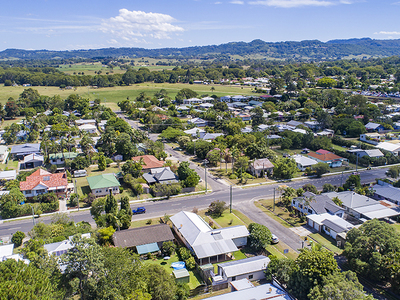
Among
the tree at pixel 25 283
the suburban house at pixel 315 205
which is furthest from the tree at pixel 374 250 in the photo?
the tree at pixel 25 283

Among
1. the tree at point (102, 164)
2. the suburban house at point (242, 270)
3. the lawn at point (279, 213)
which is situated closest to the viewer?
the suburban house at point (242, 270)

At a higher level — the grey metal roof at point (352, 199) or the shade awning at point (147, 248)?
the shade awning at point (147, 248)

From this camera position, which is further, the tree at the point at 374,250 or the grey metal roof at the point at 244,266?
the grey metal roof at the point at 244,266

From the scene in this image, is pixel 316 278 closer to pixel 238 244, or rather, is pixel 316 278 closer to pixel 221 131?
pixel 238 244

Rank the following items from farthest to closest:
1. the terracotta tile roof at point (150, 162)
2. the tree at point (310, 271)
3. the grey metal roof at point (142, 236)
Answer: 1. the terracotta tile roof at point (150, 162)
2. the grey metal roof at point (142, 236)
3. the tree at point (310, 271)

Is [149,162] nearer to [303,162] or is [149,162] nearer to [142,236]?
[142,236]

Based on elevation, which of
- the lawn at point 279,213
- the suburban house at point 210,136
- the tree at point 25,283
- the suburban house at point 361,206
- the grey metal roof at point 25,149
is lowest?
the lawn at point 279,213

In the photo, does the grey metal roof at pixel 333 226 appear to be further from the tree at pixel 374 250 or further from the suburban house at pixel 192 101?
the suburban house at pixel 192 101

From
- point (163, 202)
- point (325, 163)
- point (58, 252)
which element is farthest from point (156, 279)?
point (325, 163)

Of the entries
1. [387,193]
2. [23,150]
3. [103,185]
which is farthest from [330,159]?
[23,150]
